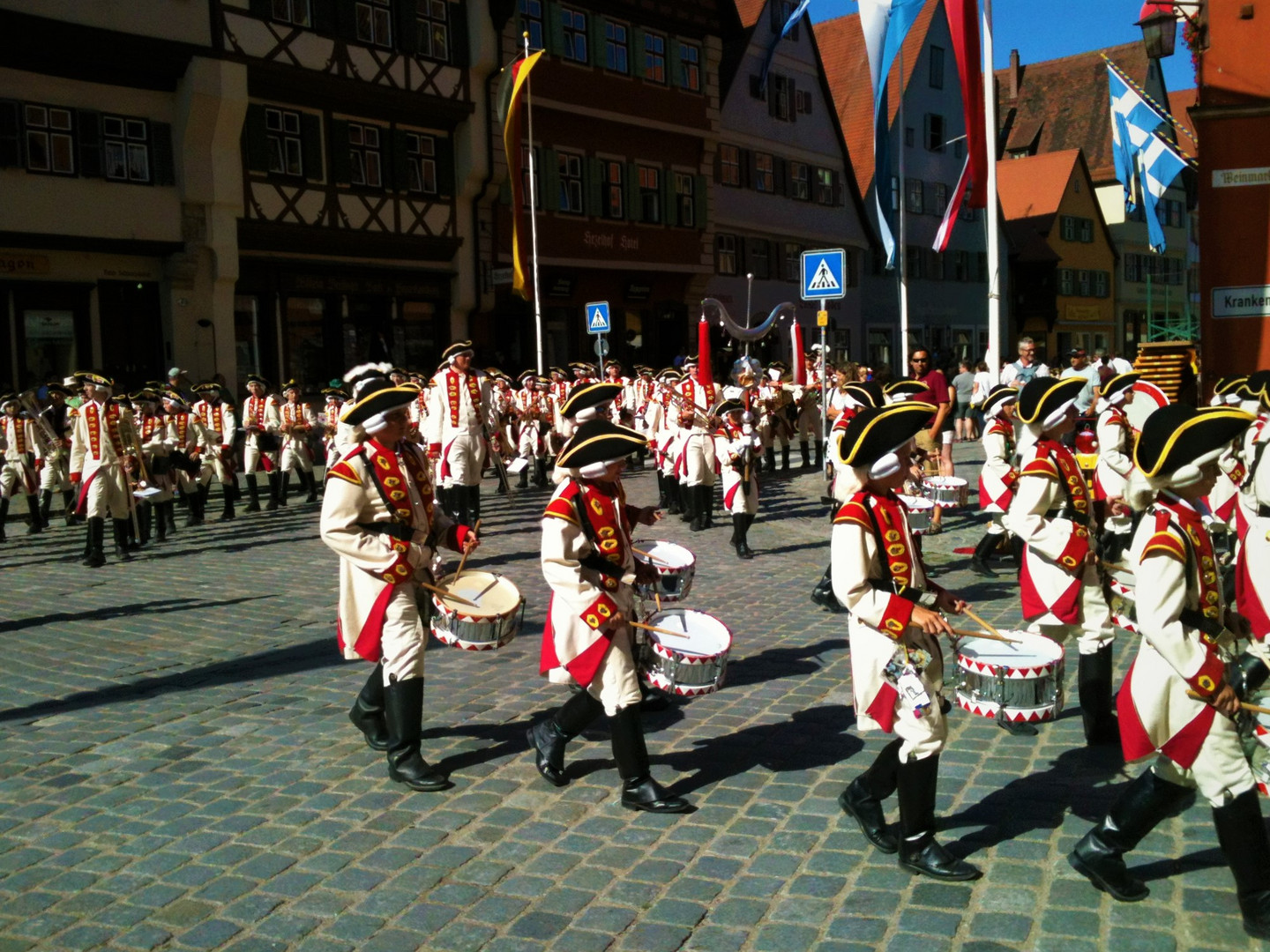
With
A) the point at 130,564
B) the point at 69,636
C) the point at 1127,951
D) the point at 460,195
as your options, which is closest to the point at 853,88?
the point at 460,195

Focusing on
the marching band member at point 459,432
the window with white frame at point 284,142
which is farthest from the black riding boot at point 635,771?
the window with white frame at point 284,142

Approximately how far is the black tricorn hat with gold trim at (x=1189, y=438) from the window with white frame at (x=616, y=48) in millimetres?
31659

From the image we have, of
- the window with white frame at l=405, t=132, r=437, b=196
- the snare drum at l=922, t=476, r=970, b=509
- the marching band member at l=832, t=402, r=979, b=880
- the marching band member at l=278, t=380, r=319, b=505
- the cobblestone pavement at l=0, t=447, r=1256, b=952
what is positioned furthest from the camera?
the window with white frame at l=405, t=132, r=437, b=196

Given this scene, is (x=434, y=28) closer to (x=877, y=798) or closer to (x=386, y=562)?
(x=386, y=562)

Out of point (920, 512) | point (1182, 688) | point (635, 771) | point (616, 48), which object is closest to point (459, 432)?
point (920, 512)

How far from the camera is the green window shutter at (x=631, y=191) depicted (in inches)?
1394

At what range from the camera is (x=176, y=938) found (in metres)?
4.47

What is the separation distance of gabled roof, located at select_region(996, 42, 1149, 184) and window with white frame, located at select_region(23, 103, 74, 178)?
173 feet

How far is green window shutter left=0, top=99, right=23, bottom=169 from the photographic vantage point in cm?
2248

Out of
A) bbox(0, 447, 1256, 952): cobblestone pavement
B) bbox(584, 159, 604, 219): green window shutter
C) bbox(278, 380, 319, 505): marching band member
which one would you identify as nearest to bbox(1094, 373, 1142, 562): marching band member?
bbox(0, 447, 1256, 952): cobblestone pavement

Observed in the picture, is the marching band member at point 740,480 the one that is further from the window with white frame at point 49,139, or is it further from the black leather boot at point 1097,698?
the window with white frame at point 49,139

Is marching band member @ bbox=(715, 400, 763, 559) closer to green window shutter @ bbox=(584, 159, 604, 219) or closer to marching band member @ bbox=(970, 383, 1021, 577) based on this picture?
marching band member @ bbox=(970, 383, 1021, 577)

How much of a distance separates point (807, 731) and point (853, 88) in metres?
47.9

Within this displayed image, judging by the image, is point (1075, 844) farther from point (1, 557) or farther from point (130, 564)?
point (1, 557)
